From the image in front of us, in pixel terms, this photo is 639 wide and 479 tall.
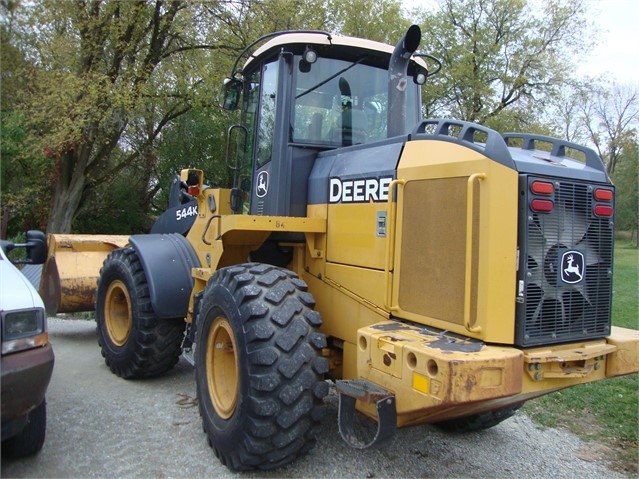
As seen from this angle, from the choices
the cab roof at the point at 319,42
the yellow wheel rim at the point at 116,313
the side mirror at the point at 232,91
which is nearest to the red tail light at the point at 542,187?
the cab roof at the point at 319,42

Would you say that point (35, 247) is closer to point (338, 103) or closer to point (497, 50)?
point (338, 103)

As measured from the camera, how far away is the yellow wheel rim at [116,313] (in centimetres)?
560

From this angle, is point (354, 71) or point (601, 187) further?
point (354, 71)

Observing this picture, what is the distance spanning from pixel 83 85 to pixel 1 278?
1045 centimetres

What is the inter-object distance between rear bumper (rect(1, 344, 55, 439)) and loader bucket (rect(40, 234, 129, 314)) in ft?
12.7

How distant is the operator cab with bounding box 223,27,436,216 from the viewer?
430 cm

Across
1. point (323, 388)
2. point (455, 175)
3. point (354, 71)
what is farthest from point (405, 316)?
point (354, 71)

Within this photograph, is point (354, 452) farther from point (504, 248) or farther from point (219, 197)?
point (219, 197)

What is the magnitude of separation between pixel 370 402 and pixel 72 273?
4.99 m

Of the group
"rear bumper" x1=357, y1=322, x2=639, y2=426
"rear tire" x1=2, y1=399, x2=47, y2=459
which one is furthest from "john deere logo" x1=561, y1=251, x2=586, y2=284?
"rear tire" x1=2, y1=399, x2=47, y2=459

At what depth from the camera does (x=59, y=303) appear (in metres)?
6.67

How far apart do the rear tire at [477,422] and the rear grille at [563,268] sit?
1225 mm

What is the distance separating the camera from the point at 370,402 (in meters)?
3.00

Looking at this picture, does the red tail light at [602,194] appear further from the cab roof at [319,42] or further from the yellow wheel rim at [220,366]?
the yellow wheel rim at [220,366]
